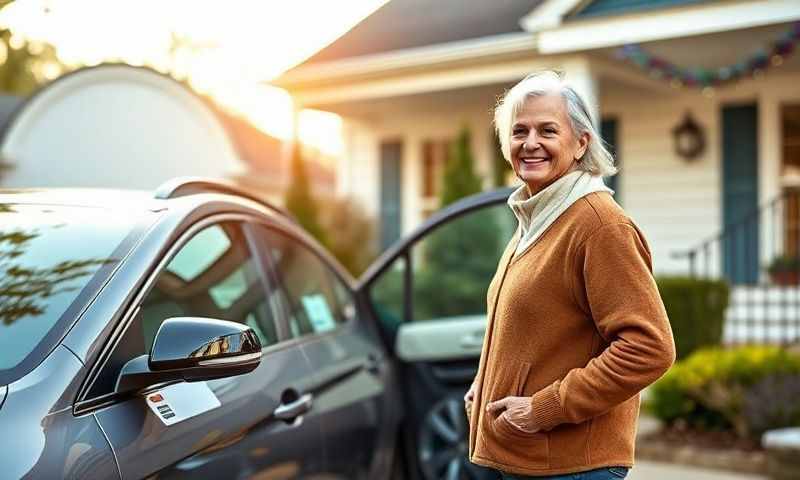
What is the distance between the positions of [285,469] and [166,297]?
25.5 inches

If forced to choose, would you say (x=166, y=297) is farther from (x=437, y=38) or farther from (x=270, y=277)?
(x=437, y=38)

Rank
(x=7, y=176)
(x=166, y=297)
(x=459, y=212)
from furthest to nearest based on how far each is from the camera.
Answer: (x=7, y=176) < (x=459, y=212) < (x=166, y=297)

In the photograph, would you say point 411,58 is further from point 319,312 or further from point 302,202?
point 319,312

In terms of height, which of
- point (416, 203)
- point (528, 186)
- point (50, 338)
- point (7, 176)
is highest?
point (528, 186)

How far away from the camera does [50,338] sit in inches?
99.0

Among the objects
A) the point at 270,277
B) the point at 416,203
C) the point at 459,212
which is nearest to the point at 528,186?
the point at 270,277

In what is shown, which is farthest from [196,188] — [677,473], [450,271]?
[677,473]

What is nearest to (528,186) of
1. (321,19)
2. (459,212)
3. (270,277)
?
(270,277)

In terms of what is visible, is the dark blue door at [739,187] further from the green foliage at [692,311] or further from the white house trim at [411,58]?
the white house trim at [411,58]

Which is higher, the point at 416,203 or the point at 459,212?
the point at 459,212

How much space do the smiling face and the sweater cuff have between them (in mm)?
515

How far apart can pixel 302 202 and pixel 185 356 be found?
11.5 meters

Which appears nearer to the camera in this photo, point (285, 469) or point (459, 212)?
point (285, 469)

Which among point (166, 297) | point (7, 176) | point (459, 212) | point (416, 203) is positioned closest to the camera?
point (166, 297)
